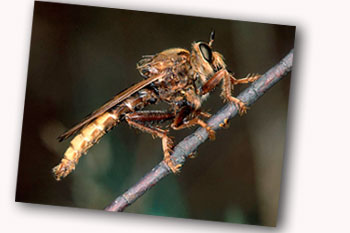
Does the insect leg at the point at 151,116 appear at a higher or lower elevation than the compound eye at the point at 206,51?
lower

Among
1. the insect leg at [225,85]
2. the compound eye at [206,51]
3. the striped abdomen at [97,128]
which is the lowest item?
the striped abdomen at [97,128]

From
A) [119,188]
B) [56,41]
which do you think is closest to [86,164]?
[119,188]

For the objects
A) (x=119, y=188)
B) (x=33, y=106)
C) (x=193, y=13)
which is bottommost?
(x=119, y=188)

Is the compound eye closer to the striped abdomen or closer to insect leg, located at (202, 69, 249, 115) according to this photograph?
insect leg, located at (202, 69, 249, 115)

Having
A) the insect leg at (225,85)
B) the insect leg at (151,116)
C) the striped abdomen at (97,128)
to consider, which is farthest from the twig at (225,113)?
the striped abdomen at (97,128)

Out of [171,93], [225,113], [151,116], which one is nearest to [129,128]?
[151,116]

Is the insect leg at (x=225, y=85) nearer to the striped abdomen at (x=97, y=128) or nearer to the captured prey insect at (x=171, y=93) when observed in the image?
the captured prey insect at (x=171, y=93)

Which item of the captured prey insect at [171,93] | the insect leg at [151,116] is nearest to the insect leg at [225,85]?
the captured prey insect at [171,93]

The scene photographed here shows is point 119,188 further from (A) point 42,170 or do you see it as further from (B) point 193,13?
(B) point 193,13
